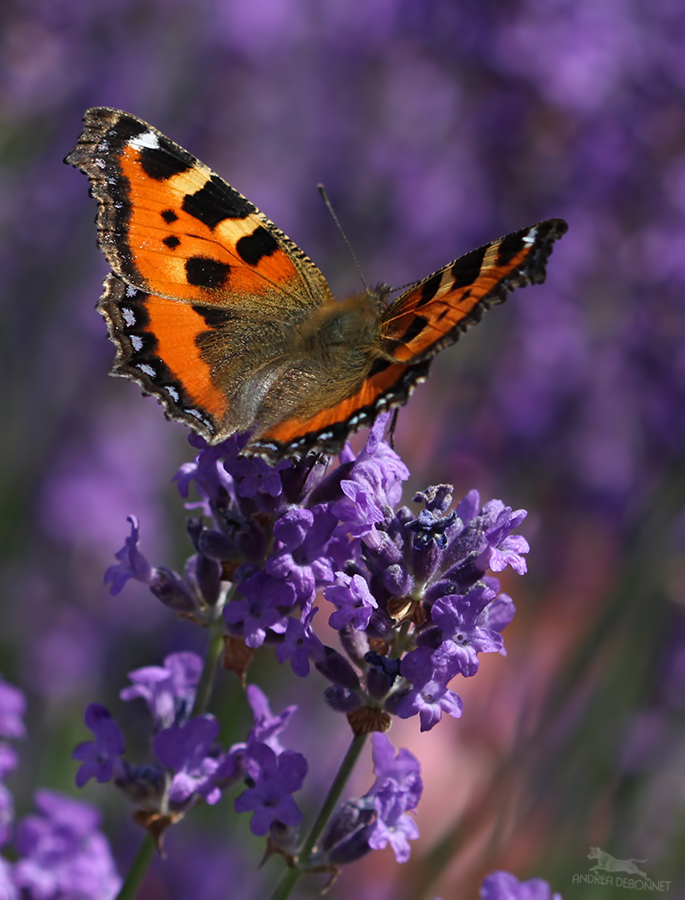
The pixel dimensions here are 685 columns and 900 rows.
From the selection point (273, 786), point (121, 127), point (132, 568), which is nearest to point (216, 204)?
point (121, 127)

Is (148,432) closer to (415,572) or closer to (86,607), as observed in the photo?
(86,607)

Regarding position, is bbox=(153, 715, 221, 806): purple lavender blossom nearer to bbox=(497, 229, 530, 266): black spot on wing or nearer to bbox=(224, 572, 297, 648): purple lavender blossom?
bbox=(224, 572, 297, 648): purple lavender blossom

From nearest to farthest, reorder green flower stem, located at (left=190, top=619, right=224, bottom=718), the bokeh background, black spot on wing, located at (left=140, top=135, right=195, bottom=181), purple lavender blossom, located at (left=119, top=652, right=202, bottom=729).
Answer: green flower stem, located at (left=190, top=619, right=224, bottom=718) < purple lavender blossom, located at (left=119, top=652, right=202, bottom=729) < black spot on wing, located at (left=140, top=135, right=195, bottom=181) < the bokeh background

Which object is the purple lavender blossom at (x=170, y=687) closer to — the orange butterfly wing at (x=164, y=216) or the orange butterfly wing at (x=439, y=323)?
the orange butterfly wing at (x=439, y=323)

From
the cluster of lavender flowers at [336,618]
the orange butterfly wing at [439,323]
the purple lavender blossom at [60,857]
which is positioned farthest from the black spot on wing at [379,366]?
the purple lavender blossom at [60,857]

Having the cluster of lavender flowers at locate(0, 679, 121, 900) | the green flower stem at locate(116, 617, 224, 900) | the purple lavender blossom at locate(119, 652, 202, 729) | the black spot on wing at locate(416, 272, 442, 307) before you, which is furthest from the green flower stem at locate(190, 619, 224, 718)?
the black spot on wing at locate(416, 272, 442, 307)

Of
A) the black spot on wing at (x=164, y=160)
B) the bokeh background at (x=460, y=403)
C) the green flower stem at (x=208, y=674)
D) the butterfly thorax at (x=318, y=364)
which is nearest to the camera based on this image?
the green flower stem at (x=208, y=674)
